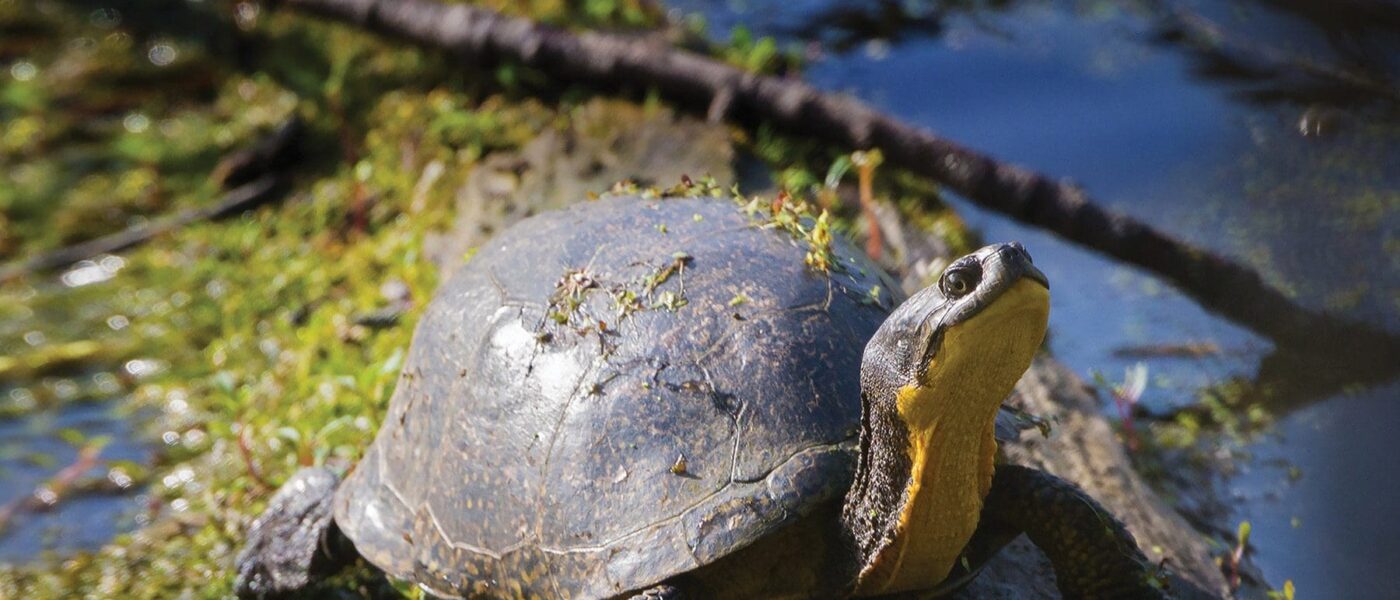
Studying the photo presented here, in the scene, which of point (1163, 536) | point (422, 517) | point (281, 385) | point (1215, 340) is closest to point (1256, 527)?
point (1163, 536)

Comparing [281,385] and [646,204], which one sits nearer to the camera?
[646,204]

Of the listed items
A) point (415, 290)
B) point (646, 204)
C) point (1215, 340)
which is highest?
point (646, 204)

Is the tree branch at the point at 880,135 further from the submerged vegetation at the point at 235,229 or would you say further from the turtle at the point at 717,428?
the turtle at the point at 717,428

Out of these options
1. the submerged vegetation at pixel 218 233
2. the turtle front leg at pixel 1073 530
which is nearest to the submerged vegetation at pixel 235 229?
the submerged vegetation at pixel 218 233

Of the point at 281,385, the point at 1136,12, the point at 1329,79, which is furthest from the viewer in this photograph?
the point at 1136,12

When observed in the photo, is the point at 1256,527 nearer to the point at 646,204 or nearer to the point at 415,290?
the point at 646,204

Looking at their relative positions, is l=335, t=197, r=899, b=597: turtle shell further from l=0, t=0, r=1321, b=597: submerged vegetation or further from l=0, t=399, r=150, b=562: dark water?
l=0, t=399, r=150, b=562: dark water

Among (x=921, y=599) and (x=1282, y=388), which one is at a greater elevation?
(x=921, y=599)
